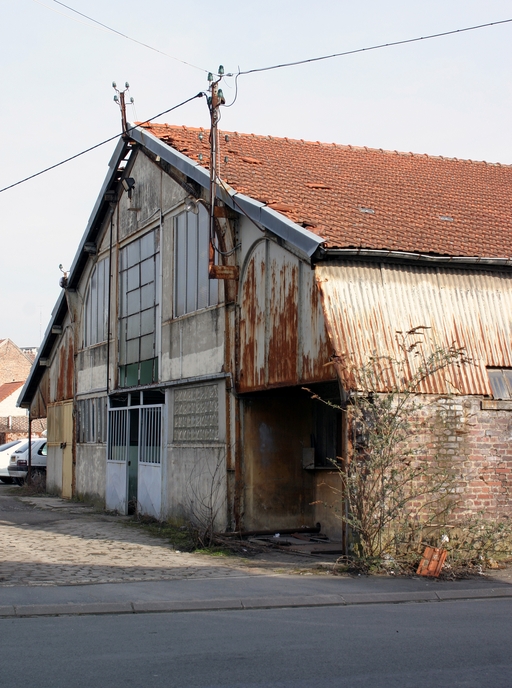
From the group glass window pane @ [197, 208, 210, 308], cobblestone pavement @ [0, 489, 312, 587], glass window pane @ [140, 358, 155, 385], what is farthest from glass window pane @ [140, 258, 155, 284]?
cobblestone pavement @ [0, 489, 312, 587]

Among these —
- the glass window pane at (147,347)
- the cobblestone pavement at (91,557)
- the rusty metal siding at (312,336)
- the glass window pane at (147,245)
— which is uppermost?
the glass window pane at (147,245)

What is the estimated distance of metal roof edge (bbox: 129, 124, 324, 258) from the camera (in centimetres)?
1248

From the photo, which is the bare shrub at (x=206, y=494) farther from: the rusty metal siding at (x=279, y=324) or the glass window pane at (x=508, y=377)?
the glass window pane at (x=508, y=377)

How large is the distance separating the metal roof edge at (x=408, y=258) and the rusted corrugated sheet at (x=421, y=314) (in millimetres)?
114

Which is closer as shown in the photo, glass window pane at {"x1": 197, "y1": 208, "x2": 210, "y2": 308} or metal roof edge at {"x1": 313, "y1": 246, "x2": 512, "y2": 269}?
metal roof edge at {"x1": 313, "y1": 246, "x2": 512, "y2": 269}

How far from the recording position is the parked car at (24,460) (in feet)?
102

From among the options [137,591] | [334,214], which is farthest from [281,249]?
A: [137,591]

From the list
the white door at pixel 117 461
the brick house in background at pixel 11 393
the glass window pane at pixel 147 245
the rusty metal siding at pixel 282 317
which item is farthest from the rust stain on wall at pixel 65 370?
the brick house in background at pixel 11 393

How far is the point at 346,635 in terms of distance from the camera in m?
7.94

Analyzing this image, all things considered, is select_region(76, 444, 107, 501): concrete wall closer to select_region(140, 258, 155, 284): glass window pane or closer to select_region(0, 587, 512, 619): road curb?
select_region(140, 258, 155, 284): glass window pane

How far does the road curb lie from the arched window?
13606 millimetres

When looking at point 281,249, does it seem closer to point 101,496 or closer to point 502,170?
point 502,170

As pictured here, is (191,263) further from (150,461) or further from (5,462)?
(5,462)

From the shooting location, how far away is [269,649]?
7.35 m
